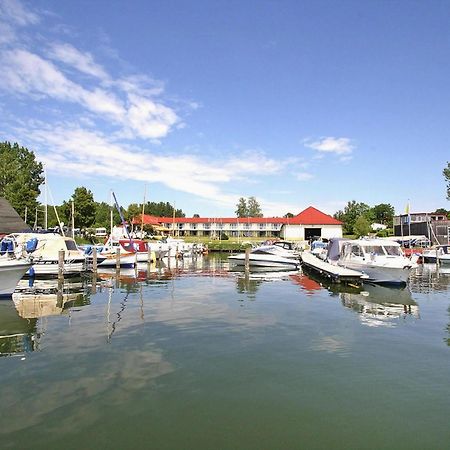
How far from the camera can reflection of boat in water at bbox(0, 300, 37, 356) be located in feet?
37.2

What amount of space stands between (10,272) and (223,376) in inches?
543

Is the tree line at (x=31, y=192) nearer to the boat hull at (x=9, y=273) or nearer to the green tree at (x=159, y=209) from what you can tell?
the boat hull at (x=9, y=273)

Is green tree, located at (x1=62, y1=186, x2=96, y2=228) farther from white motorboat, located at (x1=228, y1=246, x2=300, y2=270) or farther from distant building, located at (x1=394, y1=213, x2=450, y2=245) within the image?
distant building, located at (x1=394, y1=213, x2=450, y2=245)

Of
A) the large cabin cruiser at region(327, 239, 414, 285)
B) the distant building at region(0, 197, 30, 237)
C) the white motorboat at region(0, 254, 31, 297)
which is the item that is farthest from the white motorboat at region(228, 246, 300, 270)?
the distant building at region(0, 197, 30, 237)

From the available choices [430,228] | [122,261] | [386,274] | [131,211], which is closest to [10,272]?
[122,261]

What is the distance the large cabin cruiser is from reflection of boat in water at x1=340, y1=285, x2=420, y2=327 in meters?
0.79

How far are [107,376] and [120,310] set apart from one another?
315 inches

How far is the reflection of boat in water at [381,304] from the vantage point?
15.9m

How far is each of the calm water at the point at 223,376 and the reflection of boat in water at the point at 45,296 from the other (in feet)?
0.75

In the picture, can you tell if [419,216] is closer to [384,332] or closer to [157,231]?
[157,231]

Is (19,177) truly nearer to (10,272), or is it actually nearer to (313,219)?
(10,272)

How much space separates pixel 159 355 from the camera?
10641 mm

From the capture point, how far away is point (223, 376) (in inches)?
364

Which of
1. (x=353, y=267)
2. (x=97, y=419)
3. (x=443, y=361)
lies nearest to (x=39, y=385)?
(x=97, y=419)
